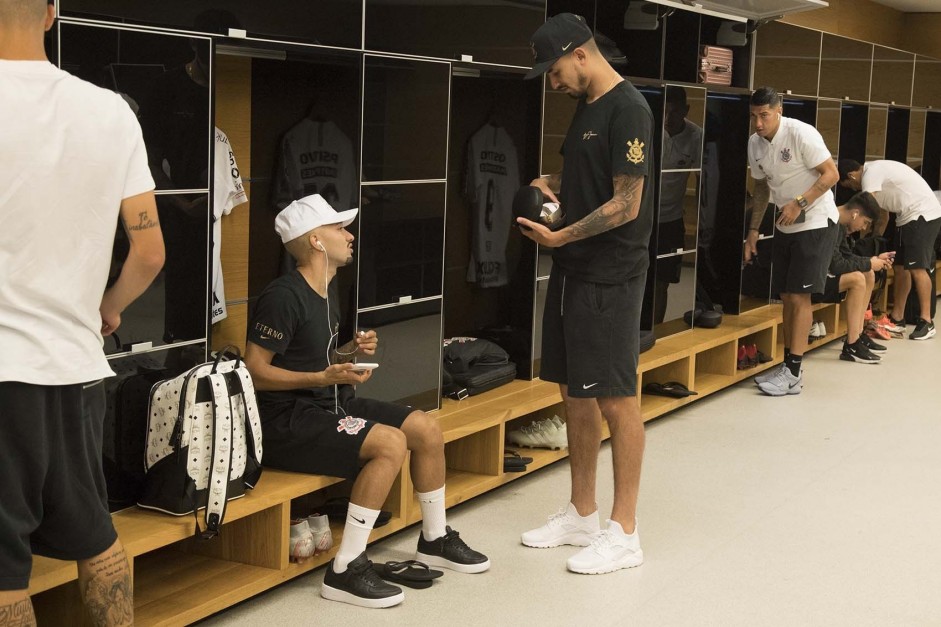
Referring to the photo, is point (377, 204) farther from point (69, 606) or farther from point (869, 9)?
point (869, 9)

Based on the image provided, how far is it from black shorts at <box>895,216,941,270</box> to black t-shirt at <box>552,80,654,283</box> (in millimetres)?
5520

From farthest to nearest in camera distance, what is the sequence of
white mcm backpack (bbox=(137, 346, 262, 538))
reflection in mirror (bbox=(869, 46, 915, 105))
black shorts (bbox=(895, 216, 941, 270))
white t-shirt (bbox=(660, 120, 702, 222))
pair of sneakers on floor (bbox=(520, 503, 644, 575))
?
reflection in mirror (bbox=(869, 46, 915, 105))
black shorts (bbox=(895, 216, 941, 270))
white t-shirt (bbox=(660, 120, 702, 222))
pair of sneakers on floor (bbox=(520, 503, 644, 575))
white mcm backpack (bbox=(137, 346, 262, 538))

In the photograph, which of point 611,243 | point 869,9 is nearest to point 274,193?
point 611,243

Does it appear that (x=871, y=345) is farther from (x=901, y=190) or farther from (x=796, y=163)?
(x=796, y=163)

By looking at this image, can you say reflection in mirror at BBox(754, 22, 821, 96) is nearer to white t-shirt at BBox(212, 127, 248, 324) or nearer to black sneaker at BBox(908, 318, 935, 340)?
black sneaker at BBox(908, 318, 935, 340)

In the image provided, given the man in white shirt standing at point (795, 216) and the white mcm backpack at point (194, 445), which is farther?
the man in white shirt standing at point (795, 216)

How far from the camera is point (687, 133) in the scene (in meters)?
6.33

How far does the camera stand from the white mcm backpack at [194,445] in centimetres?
301

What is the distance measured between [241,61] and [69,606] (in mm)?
1973

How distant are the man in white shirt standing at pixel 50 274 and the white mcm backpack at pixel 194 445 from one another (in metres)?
0.68

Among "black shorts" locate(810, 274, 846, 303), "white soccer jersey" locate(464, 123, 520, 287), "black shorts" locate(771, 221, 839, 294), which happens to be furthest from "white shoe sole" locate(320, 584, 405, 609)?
"black shorts" locate(810, 274, 846, 303)

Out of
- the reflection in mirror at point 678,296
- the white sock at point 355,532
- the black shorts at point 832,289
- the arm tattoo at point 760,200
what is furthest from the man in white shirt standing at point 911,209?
the white sock at point 355,532

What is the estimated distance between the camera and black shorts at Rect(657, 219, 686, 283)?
6.24 meters

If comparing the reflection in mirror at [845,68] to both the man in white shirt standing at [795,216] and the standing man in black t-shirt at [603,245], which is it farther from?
the standing man in black t-shirt at [603,245]
